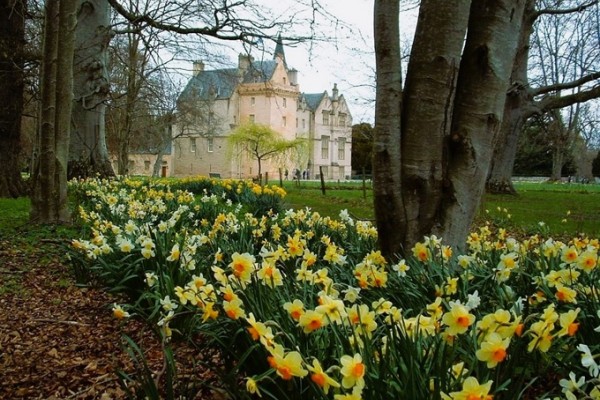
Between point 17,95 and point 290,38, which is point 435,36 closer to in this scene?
point 290,38

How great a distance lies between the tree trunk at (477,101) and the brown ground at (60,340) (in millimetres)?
1932

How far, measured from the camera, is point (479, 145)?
136 inches

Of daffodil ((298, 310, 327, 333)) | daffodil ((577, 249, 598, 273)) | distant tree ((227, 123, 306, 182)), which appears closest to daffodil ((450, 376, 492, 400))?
daffodil ((298, 310, 327, 333))

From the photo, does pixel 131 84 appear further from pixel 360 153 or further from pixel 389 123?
pixel 360 153

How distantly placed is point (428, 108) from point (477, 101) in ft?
1.04

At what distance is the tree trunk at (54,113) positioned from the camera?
621 cm

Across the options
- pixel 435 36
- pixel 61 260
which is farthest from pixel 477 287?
pixel 61 260

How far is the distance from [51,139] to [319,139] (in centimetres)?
6161

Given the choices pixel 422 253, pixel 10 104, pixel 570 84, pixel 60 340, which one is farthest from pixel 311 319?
pixel 570 84

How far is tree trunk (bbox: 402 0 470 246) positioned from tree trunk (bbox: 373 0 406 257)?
6 cm

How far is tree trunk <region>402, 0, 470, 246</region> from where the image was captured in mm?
3322

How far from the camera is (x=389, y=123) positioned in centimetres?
349

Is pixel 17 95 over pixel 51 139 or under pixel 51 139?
over

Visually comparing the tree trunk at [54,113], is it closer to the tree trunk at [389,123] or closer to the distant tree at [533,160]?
the tree trunk at [389,123]
